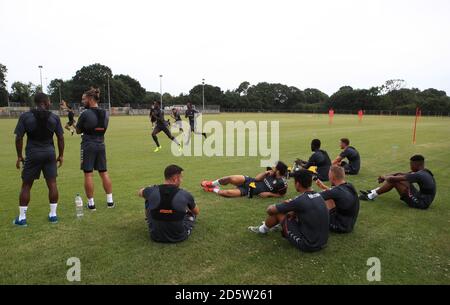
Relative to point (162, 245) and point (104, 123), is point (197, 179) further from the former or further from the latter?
point (162, 245)

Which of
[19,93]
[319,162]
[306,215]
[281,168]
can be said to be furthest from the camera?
[19,93]

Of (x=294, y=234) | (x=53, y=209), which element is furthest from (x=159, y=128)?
(x=294, y=234)

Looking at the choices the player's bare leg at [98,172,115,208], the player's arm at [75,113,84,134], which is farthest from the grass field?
the player's arm at [75,113,84,134]

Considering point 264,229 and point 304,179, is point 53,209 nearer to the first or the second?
point 264,229

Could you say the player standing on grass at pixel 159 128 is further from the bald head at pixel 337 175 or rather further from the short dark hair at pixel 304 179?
the short dark hair at pixel 304 179

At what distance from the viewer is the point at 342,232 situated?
6.22 m

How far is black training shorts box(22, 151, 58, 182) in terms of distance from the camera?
618 centimetres

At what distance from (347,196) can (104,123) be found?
4960 mm

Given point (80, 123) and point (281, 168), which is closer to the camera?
point (80, 123)

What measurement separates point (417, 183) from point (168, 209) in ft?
18.8

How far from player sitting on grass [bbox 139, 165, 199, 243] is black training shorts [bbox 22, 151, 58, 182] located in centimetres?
205

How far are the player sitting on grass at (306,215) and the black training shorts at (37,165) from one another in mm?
4110

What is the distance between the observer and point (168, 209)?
Result: 540 cm
